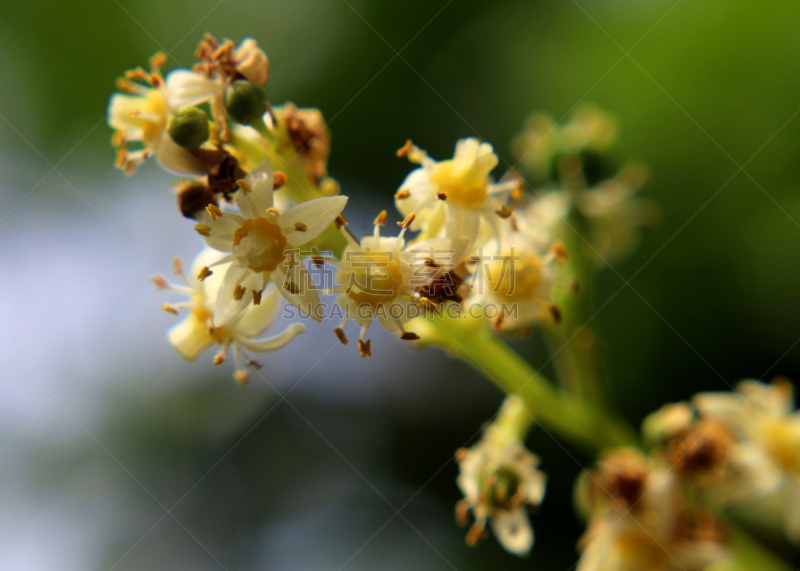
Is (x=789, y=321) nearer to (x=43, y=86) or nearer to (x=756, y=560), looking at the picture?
(x=756, y=560)

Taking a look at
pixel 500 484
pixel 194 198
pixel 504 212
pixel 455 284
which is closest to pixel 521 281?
pixel 504 212

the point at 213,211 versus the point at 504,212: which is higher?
the point at 504,212

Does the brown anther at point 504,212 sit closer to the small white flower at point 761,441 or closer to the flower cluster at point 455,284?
the flower cluster at point 455,284

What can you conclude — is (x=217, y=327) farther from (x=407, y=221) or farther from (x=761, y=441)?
(x=761, y=441)

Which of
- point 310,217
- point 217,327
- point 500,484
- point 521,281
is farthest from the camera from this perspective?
point 500,484

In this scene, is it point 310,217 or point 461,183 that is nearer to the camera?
point 310,217

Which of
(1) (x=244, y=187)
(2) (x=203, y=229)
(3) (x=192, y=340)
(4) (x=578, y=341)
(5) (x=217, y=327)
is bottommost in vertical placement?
(3) (x=192, y=340)


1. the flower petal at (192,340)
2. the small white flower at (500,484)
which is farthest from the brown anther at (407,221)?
the small white flower at (500,484)

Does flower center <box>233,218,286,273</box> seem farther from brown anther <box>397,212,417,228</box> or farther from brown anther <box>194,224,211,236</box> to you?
brown anther <box>397,212,417,228</box>
